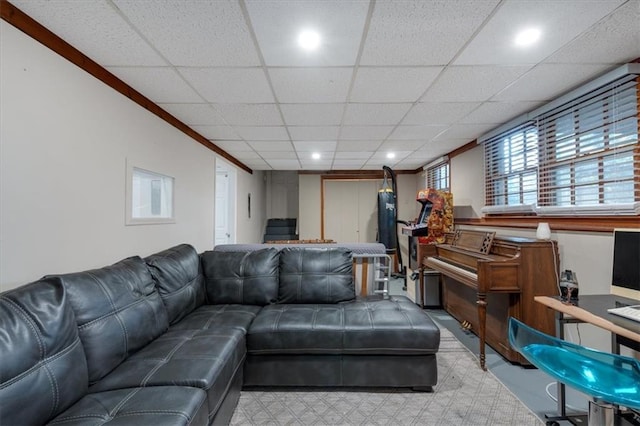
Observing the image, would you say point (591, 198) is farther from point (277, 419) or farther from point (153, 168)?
point (153, 168)

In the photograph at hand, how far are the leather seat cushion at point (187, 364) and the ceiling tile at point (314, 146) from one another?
2831mm

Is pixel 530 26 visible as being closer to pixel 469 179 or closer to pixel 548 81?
pixel 548 81

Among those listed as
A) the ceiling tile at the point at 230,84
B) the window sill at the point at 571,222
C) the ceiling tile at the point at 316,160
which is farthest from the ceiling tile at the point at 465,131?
the ceiling tile at the point at 230,84

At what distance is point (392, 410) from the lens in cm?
189

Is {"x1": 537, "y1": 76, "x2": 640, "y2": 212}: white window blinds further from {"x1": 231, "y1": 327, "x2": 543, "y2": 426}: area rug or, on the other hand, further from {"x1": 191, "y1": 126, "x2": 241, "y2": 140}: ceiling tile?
{"x1": 191, "y1": 126, "x2": 241, "y2": 140}: ceiling tile

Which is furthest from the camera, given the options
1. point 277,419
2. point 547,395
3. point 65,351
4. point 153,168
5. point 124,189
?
point 153,168

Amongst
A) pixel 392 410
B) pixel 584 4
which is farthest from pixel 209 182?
pixel 584 4

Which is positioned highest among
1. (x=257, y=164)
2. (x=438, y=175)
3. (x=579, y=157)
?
(x=257, y=164)

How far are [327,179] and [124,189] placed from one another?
510 cm

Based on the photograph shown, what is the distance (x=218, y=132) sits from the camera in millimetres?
3531

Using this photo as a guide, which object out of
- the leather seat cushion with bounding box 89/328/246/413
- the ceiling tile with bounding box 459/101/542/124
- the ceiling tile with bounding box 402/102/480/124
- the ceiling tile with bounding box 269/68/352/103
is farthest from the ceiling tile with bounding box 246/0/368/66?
the leather seat cushion with bounding box 89/328/246/413

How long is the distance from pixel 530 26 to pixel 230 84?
2.00 m

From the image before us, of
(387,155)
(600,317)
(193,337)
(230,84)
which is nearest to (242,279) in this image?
(193,337)

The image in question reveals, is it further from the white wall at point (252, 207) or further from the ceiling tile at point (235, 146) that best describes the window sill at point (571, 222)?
the white wall at point (252, 207)
